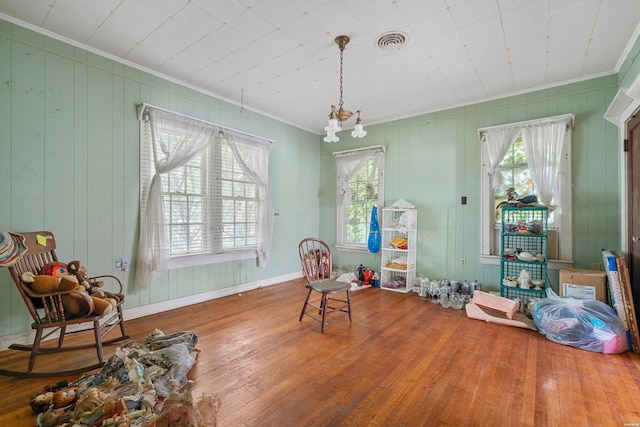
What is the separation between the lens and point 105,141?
3.06 metres

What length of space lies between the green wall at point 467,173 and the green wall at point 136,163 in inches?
0.6

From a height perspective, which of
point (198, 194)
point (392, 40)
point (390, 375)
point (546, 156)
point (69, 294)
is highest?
point (392, 40)

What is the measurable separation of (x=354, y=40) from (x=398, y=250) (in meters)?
2.88

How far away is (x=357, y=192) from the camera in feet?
17.4

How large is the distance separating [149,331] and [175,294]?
76cm

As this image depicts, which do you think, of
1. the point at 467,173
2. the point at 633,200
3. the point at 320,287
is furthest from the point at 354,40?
the point at 633,200

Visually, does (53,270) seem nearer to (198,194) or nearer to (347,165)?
(198,194)

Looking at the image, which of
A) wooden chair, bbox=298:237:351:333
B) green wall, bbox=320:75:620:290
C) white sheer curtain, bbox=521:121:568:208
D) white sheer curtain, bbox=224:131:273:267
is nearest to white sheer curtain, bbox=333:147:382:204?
green wall, bbox=320:75:620:290

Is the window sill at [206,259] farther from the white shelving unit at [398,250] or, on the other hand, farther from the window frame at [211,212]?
the white shelving unit at [398,250]

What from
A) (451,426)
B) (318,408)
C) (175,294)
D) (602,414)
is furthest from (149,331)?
(602,414)

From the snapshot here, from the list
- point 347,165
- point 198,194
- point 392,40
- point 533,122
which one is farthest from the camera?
point 347,165

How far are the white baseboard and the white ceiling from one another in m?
2.73

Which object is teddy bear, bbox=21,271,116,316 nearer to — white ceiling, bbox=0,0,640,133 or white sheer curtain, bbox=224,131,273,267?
white ceiling, bbox=0,0,640,133

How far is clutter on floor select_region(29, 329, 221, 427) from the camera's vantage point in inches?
57.3
